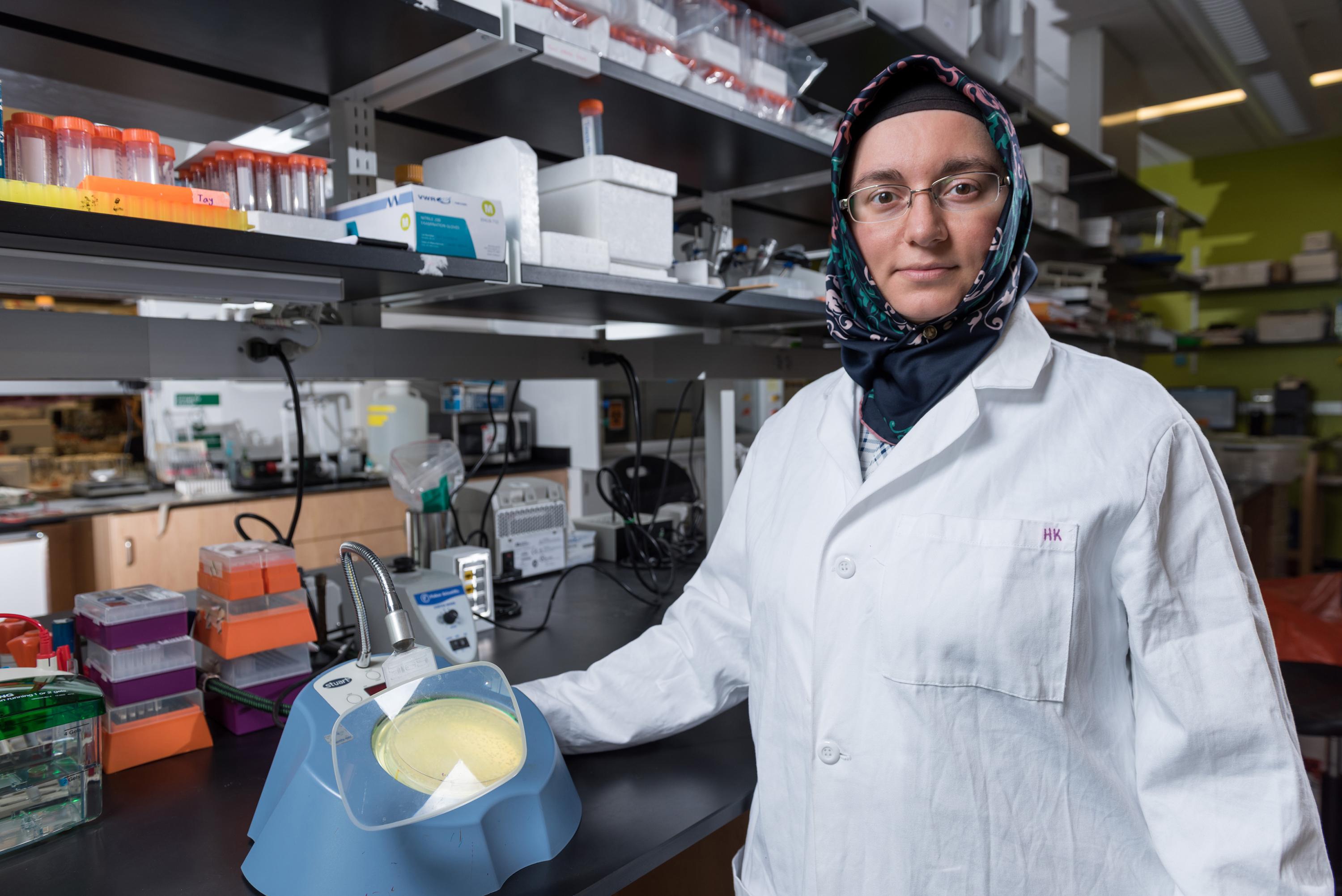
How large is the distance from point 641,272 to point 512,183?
0.94 ft

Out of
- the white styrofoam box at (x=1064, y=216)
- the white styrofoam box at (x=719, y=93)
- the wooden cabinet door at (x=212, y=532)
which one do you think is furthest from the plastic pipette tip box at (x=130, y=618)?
the white styrofoam box at (x=1064, y=216)

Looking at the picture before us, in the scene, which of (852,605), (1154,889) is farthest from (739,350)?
(1154,889)

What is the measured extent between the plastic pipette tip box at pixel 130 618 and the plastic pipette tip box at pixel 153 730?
3.2 inches

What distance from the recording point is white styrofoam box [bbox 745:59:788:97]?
1.69 m

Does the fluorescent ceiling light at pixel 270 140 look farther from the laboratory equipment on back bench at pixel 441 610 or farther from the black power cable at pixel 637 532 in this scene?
the laboratory equipment on back bench at pixel 441 610

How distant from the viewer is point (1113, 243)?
136 inches

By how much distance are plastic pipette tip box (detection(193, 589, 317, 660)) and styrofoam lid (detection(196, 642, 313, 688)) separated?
2 centimetres

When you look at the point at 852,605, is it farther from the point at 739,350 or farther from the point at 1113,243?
the point at 1113,243

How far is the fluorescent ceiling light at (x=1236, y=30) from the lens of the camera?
333 cm

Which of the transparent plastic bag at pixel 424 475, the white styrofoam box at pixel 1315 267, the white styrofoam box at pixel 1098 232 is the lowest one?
the transparent plastic bag at pixel 424 475

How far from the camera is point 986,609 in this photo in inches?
31.4

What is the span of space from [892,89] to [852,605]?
590mm

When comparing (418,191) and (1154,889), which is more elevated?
(418,191)

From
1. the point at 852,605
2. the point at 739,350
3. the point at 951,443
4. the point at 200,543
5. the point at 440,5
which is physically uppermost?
the point at 440,5
